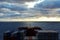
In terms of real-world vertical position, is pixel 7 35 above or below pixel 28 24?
below

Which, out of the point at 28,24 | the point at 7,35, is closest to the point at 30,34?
the point at 28,24

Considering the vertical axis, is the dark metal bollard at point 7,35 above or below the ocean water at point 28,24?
below

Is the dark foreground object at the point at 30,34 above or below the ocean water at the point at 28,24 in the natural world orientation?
below

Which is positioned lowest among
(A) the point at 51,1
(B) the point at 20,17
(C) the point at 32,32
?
(C) the point at 32,32

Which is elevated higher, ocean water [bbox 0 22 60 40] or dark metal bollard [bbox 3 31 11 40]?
ocean water [bbox 0 22 60 40]

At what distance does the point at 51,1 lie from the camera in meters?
2.63

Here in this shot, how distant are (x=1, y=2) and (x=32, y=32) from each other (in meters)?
0.50

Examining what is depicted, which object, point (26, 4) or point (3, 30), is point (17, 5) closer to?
point (26, 4)

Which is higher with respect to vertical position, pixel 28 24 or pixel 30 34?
pixel 28 24

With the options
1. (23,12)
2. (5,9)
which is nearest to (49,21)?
(23,12)

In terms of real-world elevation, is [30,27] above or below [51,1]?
below

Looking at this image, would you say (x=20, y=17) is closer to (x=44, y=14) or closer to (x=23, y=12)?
(x=23, y=12)

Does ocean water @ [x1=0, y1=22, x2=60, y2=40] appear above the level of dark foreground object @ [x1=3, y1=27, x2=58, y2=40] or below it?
above

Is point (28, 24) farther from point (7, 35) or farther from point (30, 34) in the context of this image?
point (7, 35)
